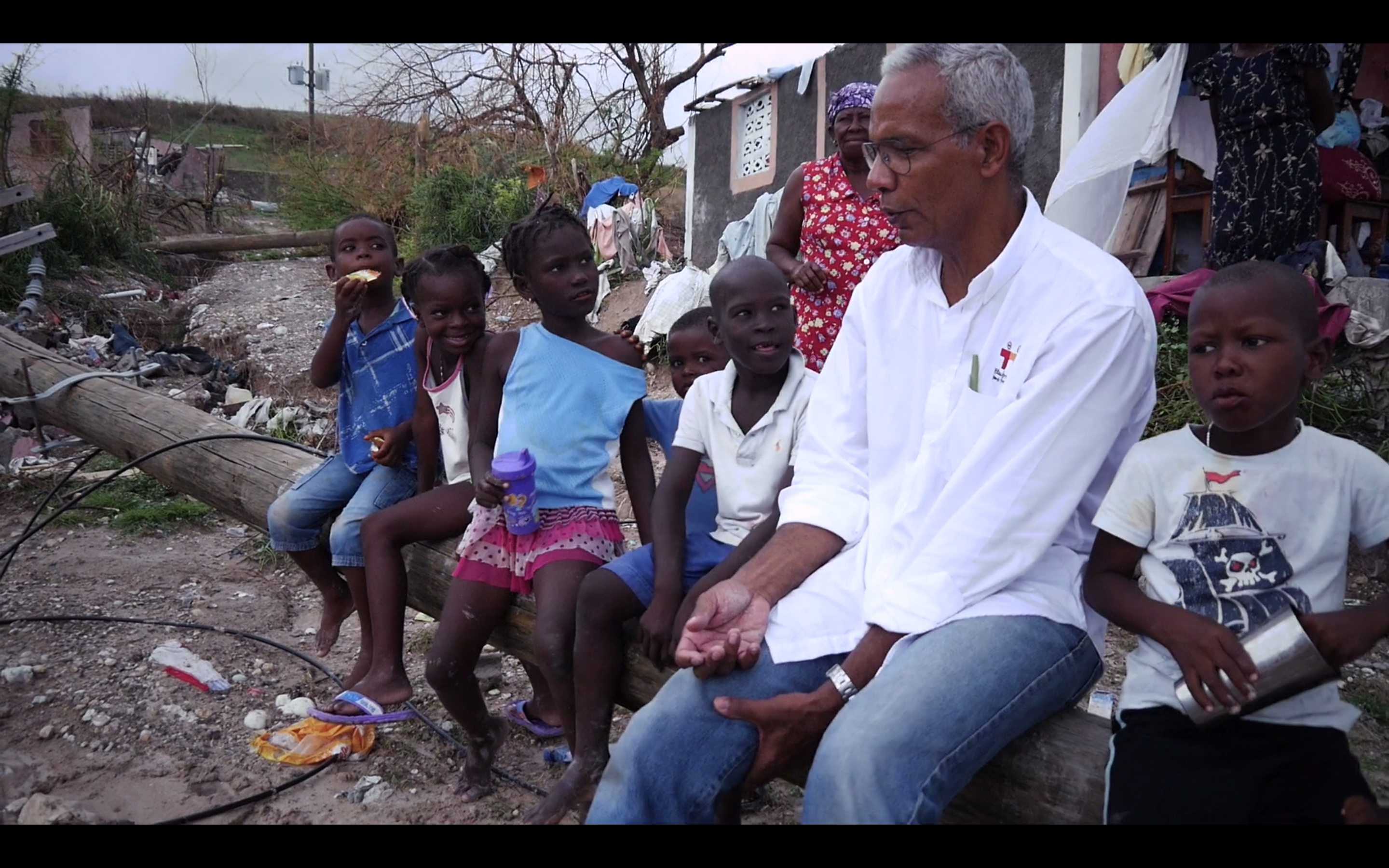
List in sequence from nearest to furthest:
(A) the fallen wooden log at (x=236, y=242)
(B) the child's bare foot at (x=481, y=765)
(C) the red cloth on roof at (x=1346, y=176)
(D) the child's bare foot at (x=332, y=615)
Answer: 1. (B) the child's bare foot at (x=481, y=765)
2. (D) the child's bare foot at (x=332, y=615)
3. (C) the red cloth on roof at (x=1346, y=176)
4. (A) the fallen wooden log at (x=236, y=242)

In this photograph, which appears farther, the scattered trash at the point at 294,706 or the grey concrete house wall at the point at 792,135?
the grey concrete house wall at the point at 792,135

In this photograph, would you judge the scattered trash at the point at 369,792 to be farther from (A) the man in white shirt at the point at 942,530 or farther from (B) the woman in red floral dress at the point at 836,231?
(B) the woman in red floral dress at the point at 836,231

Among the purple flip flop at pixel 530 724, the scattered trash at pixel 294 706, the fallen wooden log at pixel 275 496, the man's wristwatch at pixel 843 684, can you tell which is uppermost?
the man's wristwatch at pixel 843 684

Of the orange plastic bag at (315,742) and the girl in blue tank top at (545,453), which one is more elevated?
the girl in blue tank top at (545,453)

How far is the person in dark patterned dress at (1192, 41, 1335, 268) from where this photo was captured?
4277 mm

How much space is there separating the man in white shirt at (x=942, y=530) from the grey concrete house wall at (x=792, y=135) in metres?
4.50

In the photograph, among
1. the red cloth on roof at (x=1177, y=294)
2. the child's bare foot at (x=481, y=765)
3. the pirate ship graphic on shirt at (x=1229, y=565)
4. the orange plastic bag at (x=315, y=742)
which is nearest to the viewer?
the pirate ship graphic on shirt at (x=1229, y=565)

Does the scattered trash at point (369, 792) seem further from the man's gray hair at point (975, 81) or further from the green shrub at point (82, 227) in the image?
the green shrub at point (82, 227)

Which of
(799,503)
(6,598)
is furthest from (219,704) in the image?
(799,503)

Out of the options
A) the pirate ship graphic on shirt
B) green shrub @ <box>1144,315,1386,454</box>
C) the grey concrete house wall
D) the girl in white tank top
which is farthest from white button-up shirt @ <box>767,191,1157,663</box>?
the grey concrete house wall

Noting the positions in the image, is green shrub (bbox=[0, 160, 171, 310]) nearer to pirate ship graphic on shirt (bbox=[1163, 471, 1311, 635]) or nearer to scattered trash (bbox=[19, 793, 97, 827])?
scattered trash (bbox=[19, 793, 97, 827])

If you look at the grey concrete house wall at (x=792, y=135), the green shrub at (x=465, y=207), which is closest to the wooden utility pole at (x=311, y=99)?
the green shrub at (x=465, y=207)

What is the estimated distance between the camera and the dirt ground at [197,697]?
3.05m
